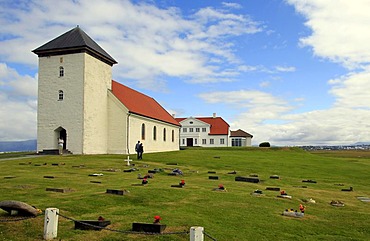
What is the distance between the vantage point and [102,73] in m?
43.2

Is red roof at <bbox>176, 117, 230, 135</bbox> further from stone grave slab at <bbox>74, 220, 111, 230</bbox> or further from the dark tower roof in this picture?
stone grave slab at <bbox>74, 220, 111, 230</bbox>

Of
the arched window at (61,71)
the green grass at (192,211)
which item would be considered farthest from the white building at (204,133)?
the green grass at (192,211)

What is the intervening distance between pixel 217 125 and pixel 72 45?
55.4 metres

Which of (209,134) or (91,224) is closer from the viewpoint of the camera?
(91,224)

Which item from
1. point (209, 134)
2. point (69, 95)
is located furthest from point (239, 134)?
point (69, 95)

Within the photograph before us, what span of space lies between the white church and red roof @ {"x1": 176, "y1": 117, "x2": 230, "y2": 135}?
149 feet

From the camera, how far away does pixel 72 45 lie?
130ft

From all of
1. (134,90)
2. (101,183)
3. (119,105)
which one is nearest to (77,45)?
(119,105)

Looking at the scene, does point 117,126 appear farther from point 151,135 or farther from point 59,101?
point 151,135

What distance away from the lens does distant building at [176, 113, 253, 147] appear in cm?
8769

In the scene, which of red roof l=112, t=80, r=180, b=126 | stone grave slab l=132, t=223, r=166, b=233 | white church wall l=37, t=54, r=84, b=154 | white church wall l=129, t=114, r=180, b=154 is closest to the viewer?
stone grave slab l=132, t=223, r=166, b=233

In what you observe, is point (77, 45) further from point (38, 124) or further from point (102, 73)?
point (38, 124)

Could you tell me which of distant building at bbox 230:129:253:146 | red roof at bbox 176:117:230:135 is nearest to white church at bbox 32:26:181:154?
red roof at bbox 176:117:230:135

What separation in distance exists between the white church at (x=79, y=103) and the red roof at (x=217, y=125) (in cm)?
4555
